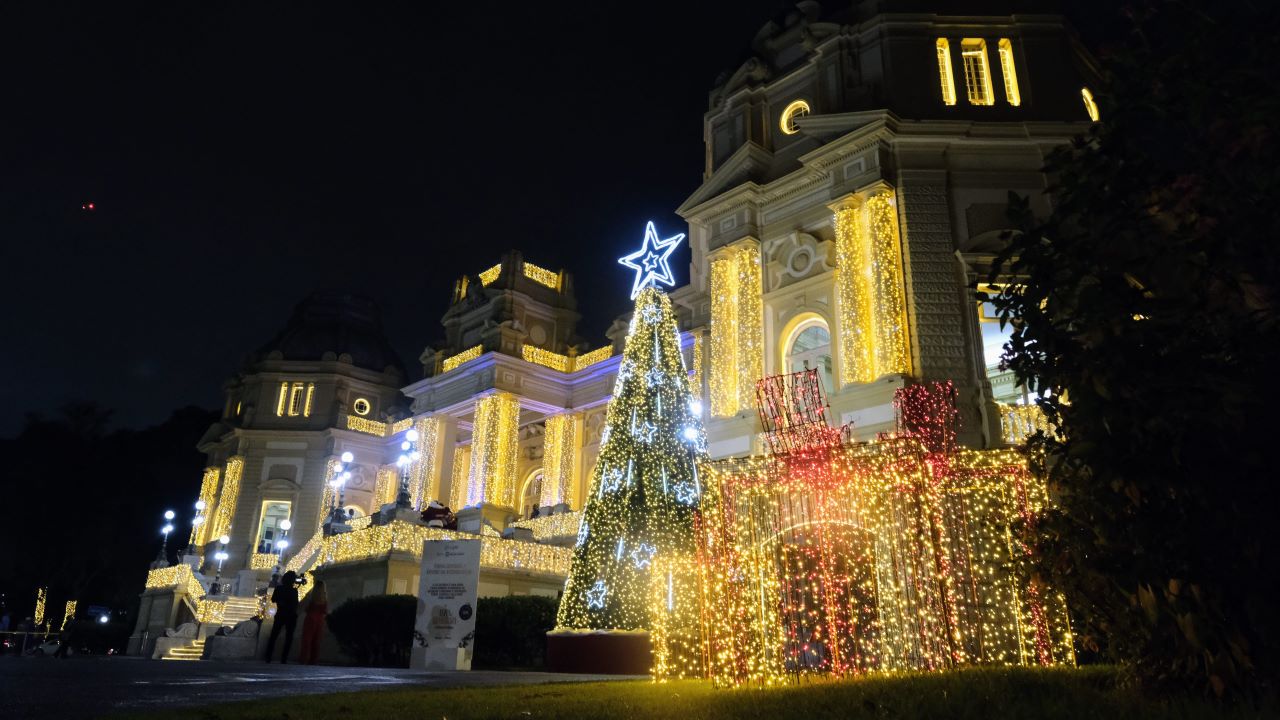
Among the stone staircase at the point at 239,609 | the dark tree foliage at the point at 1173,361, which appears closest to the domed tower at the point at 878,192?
the dark tree foliage at the point at 1173,361

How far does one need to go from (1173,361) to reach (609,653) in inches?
356

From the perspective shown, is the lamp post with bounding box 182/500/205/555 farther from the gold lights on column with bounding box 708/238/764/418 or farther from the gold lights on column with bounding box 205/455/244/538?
the gold lights on column with bounding box 708/238/764/418

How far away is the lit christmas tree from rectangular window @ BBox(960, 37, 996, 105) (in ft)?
37.7

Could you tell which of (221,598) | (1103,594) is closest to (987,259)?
(1103,594)

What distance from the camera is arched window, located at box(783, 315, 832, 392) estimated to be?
19812mm

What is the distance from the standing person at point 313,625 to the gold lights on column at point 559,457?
16.0 meters

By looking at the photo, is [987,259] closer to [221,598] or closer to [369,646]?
[369,646]

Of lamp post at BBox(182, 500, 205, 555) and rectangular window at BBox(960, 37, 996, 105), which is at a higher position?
rectangular window at BBox(960, 37, 996, 105)

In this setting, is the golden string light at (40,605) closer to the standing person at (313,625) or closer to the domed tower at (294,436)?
the domed tower at (294,436)

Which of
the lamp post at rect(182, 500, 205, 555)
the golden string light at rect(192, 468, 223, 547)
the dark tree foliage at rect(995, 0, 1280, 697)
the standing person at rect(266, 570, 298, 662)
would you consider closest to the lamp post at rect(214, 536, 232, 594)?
the lamp post at rect(182, 500, 205, 555)

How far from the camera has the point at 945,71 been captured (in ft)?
66.0

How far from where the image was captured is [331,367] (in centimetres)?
4547

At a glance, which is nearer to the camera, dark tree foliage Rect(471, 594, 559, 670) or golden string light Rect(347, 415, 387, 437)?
dark tree foliage Rect(471, 594, 559, 670)

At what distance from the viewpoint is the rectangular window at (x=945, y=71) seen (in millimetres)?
19844
